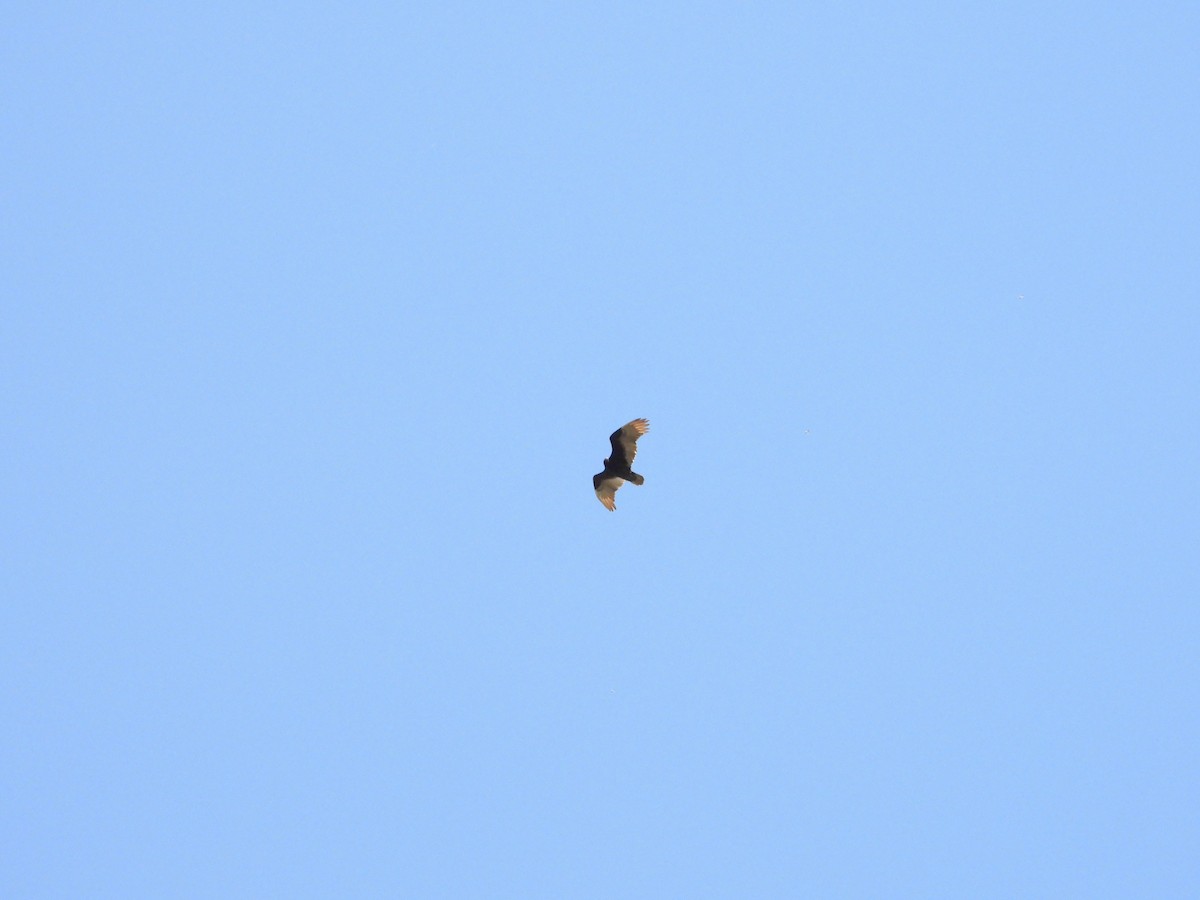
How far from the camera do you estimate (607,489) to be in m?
47.3

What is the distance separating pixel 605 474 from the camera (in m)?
47.0

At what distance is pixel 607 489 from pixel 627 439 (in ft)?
4.30

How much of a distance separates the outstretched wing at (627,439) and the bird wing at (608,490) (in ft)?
1.78

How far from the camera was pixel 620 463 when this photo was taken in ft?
153

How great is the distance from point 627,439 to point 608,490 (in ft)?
4.40

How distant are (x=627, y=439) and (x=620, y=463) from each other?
0.51 m

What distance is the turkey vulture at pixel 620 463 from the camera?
46312 millimetres

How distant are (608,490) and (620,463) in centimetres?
85

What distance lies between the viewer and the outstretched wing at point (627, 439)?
46.2 meters

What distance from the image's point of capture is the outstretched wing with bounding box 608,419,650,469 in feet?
152

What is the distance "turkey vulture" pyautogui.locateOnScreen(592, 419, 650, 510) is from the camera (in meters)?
46.3

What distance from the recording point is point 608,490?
155 feet

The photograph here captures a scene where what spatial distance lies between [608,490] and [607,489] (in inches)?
1.6

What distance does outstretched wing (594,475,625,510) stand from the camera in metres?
47.1
